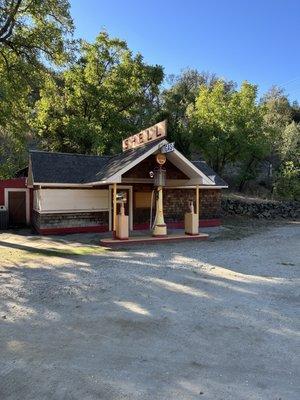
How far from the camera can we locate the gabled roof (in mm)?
13703

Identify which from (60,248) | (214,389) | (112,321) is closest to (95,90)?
(60,248)

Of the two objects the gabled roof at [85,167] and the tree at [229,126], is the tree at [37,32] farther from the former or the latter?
the tree at [229,126]

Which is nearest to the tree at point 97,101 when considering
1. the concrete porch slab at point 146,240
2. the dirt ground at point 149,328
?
the concrete porch slab at point 146,240

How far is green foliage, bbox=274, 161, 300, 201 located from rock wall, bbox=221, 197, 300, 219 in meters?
2.15

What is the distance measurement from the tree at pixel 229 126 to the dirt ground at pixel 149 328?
1615 centimetres

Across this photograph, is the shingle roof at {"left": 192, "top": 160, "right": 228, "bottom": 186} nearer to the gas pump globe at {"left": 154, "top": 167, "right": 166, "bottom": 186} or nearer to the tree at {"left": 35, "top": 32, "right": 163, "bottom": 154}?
the gas pump globe at {"left": 154, "top": 167, "right": 166, "bottom": 186}

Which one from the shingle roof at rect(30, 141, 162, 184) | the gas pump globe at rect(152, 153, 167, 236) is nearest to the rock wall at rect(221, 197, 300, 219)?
the shingle roof at rect(30, 141, 162, 184)

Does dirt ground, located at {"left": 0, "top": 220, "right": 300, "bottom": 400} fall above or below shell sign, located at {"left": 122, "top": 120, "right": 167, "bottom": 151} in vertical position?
below

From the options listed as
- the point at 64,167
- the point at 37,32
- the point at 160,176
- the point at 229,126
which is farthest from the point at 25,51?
the point at 229,126

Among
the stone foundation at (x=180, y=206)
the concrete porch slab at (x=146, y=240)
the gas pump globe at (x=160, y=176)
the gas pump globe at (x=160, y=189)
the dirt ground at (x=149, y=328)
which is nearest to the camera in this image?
the dirt ground at (x=149, y=328)

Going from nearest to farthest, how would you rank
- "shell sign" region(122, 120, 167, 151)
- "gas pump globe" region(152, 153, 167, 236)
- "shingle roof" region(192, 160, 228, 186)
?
"shell sign" region(122, 120, 167, 151)
"gas pump globe" region(152, 153, 167, 236)
"shingle roof" region(192, 160, 228, 186)

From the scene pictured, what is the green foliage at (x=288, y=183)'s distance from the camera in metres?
26.3

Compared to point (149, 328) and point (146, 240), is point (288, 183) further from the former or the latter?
point (149, 328)

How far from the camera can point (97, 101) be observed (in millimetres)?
25766
